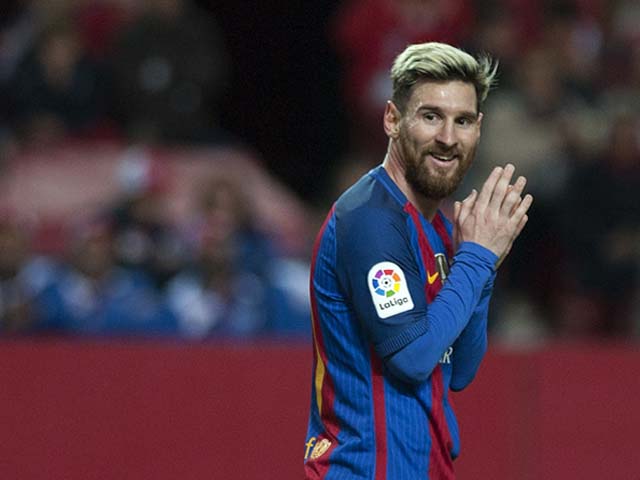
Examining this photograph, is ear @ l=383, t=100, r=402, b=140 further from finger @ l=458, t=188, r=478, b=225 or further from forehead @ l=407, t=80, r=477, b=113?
finger @ l=458, t=188, r=478, b=225

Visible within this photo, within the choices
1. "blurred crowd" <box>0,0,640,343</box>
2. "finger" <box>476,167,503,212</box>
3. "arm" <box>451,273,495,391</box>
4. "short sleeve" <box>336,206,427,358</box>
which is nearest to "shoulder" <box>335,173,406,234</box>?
"short sleeve" <box>336,206,427,358</box>

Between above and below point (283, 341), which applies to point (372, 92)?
above

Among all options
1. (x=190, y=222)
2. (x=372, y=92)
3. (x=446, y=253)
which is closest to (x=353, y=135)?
(x=372, y=92)

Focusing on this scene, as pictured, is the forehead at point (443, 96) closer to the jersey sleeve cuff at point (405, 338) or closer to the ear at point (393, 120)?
the ear at point (393, 120)

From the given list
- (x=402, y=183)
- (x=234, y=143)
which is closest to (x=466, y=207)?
(x=402, y=183)

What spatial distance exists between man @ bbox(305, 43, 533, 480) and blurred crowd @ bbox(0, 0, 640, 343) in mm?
3711

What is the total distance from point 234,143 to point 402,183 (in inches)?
241

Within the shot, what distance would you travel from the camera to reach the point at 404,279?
11.2ft

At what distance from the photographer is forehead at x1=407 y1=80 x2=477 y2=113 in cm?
351

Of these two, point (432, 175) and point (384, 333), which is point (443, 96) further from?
point (384, 333)

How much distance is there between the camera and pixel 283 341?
263 inches

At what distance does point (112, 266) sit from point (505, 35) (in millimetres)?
3496

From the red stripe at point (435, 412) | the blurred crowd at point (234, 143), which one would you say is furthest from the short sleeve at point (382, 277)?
the blurred crowd at point (234, 143)

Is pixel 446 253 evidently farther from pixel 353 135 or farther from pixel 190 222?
pixel 353 135
